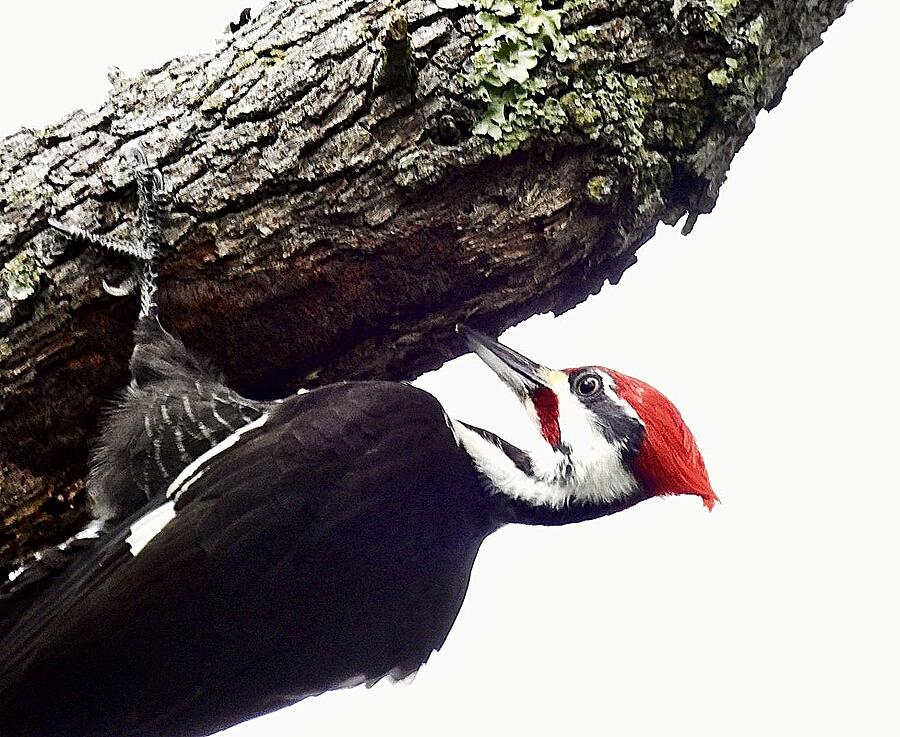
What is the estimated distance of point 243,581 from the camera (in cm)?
253

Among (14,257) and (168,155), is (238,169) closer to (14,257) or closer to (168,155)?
(168,155)

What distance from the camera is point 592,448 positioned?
→ 2951 mm

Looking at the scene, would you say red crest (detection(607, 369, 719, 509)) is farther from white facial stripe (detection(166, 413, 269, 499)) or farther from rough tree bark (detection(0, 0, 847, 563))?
white facial stripe (detection(166, 413, 269, 499))

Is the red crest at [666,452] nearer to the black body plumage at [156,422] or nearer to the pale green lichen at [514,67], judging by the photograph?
the pale green lichen at [514,67]

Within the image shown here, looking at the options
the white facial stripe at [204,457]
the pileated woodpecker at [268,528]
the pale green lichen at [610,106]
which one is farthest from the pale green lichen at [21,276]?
the pale green lichen at [610,106]

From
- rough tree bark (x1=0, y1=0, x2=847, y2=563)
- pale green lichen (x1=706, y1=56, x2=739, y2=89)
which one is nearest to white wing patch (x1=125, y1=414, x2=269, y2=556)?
rough tree bark (x1=0, y1=0, x2=847, y2=563)

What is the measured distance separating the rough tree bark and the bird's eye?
29cm

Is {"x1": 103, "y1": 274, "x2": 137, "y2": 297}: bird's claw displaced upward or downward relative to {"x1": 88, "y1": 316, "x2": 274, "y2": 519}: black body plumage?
upward

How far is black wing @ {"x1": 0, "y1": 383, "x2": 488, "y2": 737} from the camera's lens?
98.0 inches

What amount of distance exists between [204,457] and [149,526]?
0.22m

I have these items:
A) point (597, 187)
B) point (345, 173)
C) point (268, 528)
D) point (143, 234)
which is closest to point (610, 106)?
point (597, 187)

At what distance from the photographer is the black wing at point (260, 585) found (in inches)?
98.0

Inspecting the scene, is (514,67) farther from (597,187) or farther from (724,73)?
(724,73)

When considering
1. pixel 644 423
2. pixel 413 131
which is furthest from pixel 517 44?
pixel 644 423
